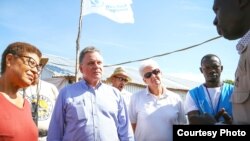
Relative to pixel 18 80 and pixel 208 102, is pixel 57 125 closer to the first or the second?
pixel 18 80

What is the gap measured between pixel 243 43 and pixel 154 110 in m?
2.56

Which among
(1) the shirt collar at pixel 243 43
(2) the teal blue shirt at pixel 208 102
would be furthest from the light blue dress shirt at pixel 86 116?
(1) the shirt collar at pixel 243 43

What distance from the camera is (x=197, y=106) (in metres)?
4.05

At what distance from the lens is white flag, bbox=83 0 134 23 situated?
8852 millimetres

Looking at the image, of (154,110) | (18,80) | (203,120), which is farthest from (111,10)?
(203,120)

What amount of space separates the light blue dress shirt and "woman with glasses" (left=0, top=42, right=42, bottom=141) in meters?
0.73

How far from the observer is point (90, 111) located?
11.1ft

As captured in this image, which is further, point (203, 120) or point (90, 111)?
point (90, 111)

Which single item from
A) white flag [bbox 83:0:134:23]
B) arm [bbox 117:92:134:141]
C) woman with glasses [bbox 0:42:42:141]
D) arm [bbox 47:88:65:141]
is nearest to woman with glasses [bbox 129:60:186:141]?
arm [bbox 117:92:134:141]

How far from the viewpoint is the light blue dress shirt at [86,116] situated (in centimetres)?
332

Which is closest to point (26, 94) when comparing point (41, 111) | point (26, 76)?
point (41, 111)

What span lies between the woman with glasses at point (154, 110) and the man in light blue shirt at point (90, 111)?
54cm

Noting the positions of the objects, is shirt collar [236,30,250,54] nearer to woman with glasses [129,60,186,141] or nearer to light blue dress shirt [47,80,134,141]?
light blue dress shirt [47,80,134,141]

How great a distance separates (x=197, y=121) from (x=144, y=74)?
2.59 m
